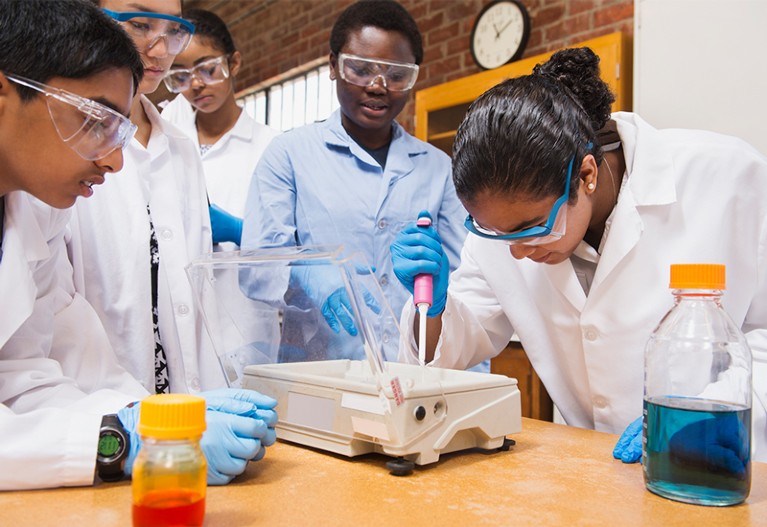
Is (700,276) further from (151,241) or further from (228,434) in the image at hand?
(151,241)

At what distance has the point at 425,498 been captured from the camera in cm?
94

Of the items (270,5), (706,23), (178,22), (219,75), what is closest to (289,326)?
(178,22)

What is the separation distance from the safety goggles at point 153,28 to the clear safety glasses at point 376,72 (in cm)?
57

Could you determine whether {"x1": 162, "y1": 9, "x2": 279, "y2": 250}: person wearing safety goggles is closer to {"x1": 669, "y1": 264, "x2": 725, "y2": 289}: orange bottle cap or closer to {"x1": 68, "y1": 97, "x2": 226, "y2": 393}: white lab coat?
{"x1": 68, "y1": 97, "x2": 226, "y2": 393}: white lab coat

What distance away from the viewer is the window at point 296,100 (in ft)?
19.3

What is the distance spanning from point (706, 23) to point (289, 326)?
219 centimetres

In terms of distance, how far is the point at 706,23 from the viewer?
2598 mm

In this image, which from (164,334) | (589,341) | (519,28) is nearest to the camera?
(589,341)

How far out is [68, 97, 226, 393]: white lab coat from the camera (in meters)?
1.55

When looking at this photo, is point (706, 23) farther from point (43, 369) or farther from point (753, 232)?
point (43, 369)

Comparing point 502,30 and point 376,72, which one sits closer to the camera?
point 376,72

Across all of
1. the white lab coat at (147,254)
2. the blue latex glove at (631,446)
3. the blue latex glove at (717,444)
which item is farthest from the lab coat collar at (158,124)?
the blue latex glove at (717,444)

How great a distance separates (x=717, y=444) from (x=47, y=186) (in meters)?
1.10

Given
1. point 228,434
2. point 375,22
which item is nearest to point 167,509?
point 228,434
